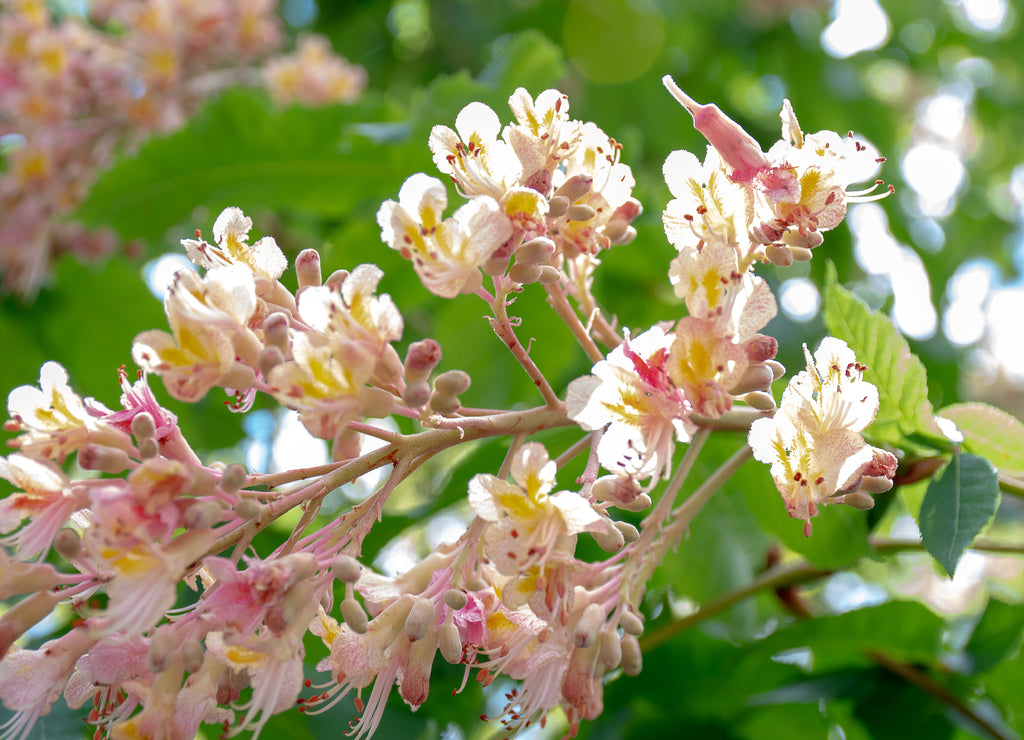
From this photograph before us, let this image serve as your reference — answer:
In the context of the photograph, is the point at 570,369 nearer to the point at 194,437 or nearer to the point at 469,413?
the point at 194,437

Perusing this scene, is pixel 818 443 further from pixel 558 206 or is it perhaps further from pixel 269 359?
pixel 269 359

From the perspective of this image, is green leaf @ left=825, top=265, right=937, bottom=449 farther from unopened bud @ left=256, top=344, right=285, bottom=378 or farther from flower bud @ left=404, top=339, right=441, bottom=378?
unopened bud @ left=256, top=344, right=285, bottom=378

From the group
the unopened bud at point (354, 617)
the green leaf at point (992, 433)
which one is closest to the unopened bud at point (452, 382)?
the unopened bud at point (354, 617)

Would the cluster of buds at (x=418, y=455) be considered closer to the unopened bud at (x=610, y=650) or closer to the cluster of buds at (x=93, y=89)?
the unopened bud at (x=610, y=650)

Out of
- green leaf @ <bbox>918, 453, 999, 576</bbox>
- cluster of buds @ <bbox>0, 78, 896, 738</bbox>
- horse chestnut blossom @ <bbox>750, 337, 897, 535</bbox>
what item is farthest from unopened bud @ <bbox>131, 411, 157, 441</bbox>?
green leaf @ <bbox>918, 453, 999, 576</bbox>

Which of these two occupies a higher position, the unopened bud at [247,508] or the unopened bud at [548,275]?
the unopened bud at [548,275]

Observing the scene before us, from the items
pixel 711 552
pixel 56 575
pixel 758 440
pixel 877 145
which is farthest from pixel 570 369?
pixel 877 145
